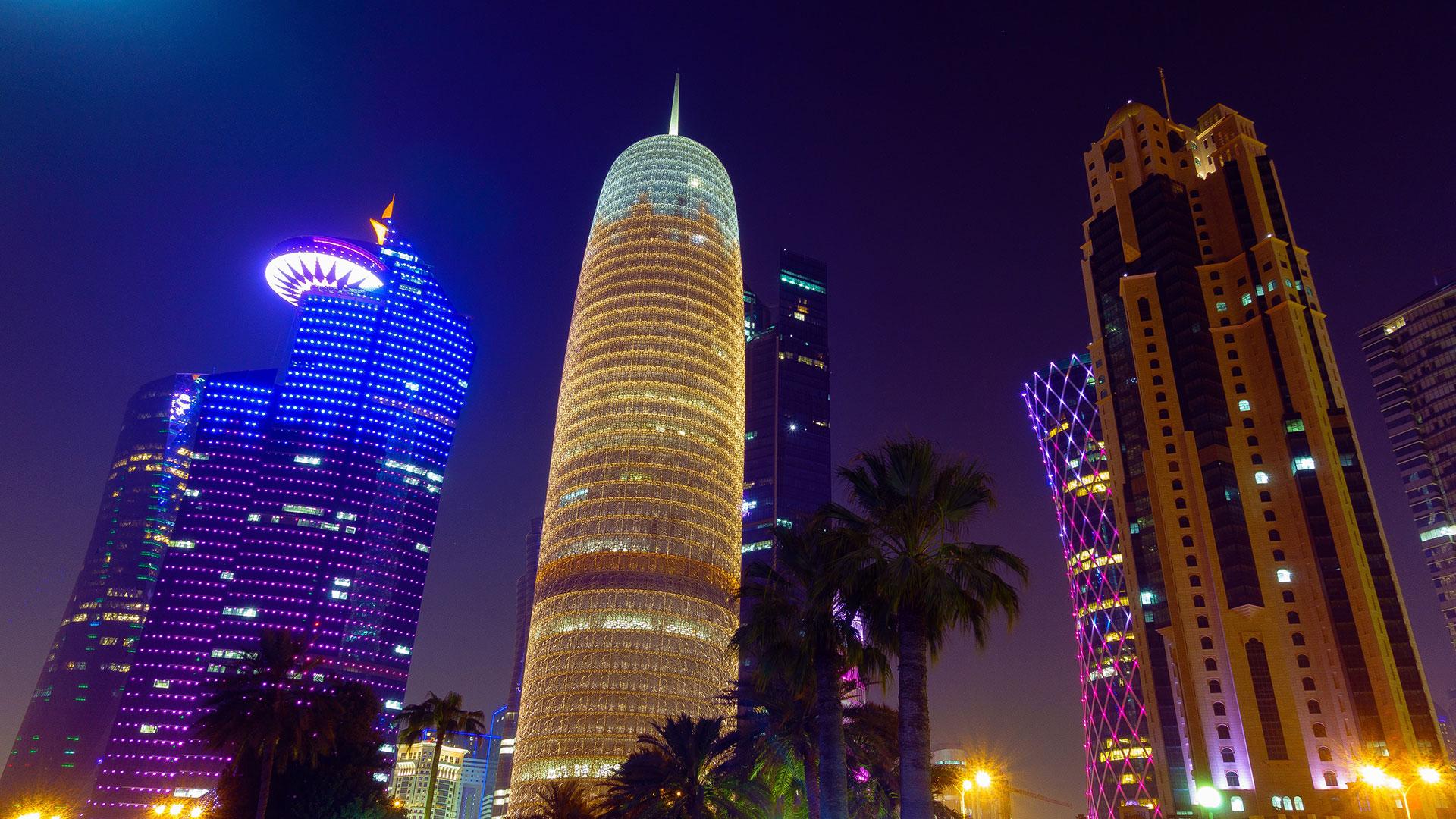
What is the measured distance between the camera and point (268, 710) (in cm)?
4612

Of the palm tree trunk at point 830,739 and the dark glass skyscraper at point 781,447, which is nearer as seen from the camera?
the palm tree trunk at point 830,739

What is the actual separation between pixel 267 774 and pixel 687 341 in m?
70.3

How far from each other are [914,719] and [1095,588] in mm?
139788

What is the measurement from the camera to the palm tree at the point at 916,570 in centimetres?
2392

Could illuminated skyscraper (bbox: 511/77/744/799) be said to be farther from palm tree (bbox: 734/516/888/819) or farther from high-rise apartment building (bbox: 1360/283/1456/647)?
high-rise apartment building (bbox: 1360/283/1456/647)

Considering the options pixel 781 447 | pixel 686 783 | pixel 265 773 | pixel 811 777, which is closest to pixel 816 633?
pixel 811 777

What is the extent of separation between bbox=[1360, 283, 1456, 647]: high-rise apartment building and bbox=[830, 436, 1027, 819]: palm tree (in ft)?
576

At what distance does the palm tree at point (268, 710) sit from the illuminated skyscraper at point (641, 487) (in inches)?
1662

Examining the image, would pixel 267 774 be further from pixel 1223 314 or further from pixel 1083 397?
pixel 1083 397

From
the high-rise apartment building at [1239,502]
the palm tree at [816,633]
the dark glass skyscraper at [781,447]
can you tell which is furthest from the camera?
the dark glass skyscraper at [781,447]

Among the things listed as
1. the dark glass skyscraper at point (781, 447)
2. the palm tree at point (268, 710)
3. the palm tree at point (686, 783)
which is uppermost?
the dark glass skyscraper at point (781, 447)

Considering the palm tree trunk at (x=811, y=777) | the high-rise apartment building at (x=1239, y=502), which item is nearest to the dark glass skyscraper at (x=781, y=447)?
the high-rise apartment building at (x=1239, y=502)

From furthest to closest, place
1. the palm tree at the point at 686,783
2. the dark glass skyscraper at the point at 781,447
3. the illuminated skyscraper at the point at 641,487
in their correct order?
the dark glass skyscraper at the point at 781,447, the illuminated skyscraper at the point at 641,487, the palm tree at the point at 686,783

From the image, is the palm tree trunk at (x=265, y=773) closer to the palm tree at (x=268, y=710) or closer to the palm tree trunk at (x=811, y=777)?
the palm tree at (x=268, y=710)
